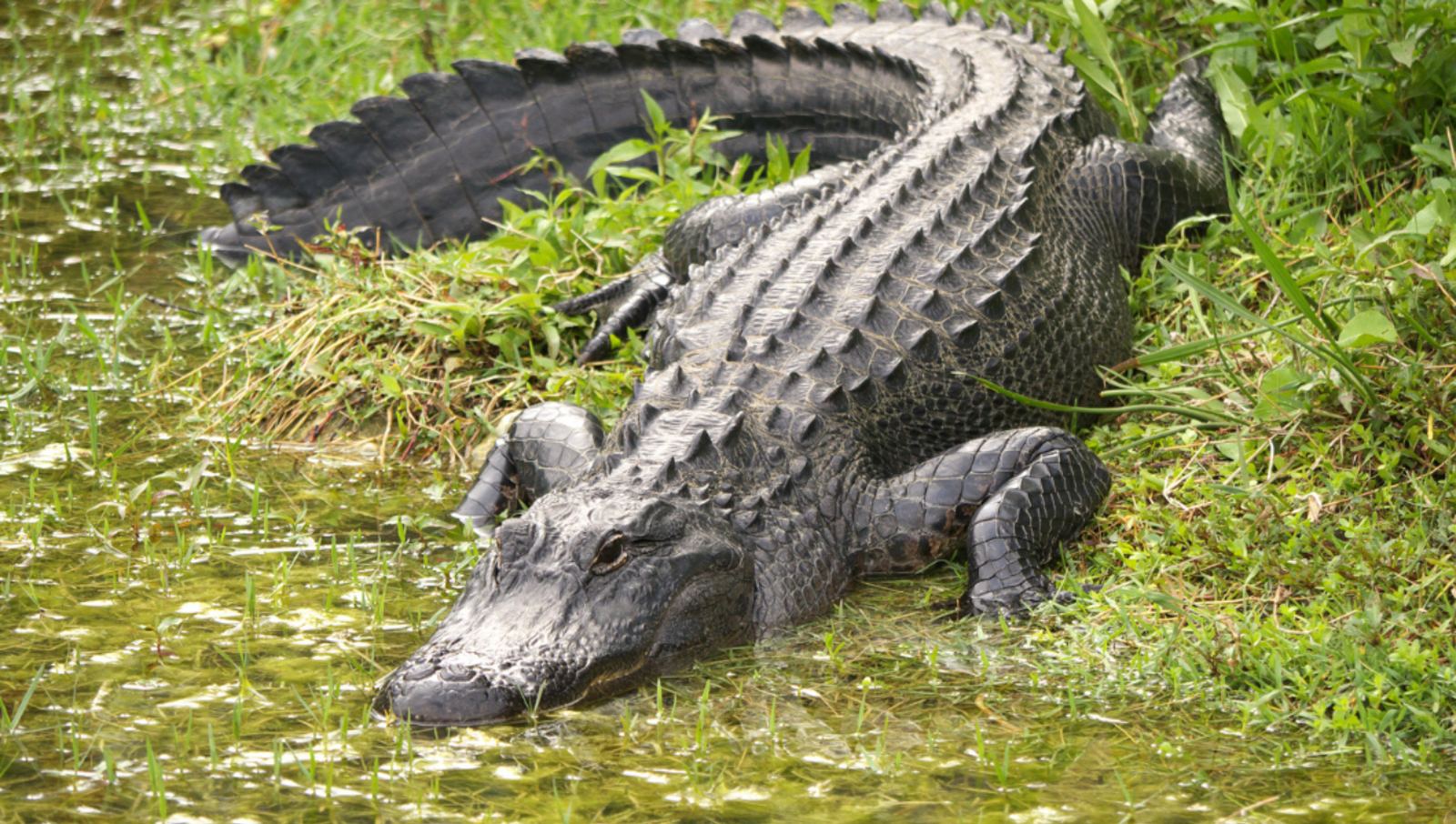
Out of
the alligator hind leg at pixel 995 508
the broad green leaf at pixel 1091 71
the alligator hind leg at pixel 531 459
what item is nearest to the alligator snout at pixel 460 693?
the alligator hind leg at pixel 531 459

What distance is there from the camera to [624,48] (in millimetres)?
5844

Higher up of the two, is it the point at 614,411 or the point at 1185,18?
the point at 1185,18

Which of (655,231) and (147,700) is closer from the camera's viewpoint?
(147,700)

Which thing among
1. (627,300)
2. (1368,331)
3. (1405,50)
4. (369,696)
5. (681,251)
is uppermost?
(1405,50)

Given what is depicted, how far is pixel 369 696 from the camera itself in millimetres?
2982

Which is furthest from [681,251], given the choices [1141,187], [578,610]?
[578,610]

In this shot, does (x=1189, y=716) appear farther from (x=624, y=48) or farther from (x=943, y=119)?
(x=624, y=48)

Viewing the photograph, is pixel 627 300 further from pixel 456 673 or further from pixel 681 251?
pixel 456 673

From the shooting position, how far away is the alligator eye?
9.93 feet

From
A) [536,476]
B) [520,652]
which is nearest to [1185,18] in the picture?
[536,476]

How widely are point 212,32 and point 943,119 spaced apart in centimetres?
501

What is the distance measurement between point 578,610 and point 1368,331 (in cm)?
212

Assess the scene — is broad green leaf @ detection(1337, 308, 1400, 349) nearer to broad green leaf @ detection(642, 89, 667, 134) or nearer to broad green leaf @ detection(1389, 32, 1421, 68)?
broad green leaf @ detection(1389, 32, 1421, 68)

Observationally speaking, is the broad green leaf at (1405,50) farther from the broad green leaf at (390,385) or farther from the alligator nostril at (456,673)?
the alligator nostril at (456,673)
